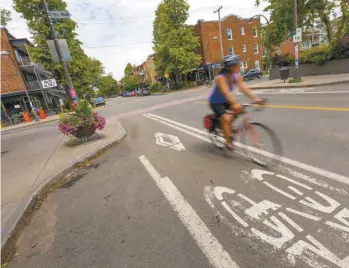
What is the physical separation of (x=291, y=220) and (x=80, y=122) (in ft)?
23.6

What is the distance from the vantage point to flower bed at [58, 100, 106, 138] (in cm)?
778

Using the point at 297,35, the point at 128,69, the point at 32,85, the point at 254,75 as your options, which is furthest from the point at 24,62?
the point at 128,69

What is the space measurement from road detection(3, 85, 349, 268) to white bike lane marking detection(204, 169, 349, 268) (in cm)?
1

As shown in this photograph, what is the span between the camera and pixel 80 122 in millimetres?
7945

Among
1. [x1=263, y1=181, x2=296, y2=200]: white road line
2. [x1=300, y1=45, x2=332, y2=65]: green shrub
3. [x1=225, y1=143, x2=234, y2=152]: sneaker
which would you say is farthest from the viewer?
[x1=300, y1=45, x2=332, y2=65]: green shrub

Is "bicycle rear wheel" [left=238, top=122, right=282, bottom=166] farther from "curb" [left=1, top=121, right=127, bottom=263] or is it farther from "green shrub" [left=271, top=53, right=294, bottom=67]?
"green shrub" [left=271, top=53, right=294, bottom=67]

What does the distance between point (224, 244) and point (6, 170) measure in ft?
22.9

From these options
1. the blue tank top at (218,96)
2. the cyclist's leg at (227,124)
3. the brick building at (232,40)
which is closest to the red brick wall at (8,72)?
the brick building at (232,40)

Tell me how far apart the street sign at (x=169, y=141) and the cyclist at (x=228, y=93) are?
1.72 metres

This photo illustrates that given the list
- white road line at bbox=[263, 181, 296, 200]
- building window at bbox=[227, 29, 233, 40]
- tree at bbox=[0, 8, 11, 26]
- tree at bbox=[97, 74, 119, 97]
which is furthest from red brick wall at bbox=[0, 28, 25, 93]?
tree at bbox=[97, 74, 119, 97]

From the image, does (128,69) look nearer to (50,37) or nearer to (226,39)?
(226,39)

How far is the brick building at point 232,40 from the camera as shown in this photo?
4291 cm

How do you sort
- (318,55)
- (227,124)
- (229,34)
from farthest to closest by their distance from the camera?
(229,34)
(318,55)
(227,124)

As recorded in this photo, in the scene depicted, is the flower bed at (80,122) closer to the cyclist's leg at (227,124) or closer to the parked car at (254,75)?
the cyclist's leg at (227,124)
